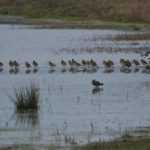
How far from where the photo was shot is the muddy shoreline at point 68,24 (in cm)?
5228

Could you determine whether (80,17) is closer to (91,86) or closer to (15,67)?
(15,67)

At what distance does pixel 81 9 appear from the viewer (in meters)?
63.4

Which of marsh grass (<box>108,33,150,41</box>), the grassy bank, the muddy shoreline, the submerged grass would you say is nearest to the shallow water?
the grassy bank

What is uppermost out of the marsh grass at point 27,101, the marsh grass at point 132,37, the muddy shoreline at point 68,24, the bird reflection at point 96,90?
the muddy shoreline at point 68,24

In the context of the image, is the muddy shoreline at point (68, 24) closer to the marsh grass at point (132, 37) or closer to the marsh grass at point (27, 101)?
the marsh grass at point (132, 37)

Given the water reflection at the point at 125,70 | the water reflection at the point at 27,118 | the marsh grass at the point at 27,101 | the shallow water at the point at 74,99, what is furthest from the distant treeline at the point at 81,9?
the water reflection at the point at 27,118

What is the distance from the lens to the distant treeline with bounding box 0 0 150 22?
56594 millimetres

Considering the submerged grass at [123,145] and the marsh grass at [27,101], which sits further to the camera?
the marsh grass at [27,101]

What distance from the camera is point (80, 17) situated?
2414 inches

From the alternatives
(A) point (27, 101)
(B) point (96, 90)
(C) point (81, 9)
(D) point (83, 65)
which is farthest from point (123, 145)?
(C) point (81, 9)

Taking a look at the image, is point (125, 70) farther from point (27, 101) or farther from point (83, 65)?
point (27, 101)

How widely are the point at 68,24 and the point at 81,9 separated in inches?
272

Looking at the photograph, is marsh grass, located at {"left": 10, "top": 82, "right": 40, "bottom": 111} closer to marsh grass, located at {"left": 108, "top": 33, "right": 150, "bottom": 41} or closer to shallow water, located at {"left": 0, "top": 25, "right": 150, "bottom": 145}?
shallow water, located at {"left": 0, "top": 25, "right": 150, "bottom": 145}

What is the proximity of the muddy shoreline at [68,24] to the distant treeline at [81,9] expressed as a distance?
147 cm
